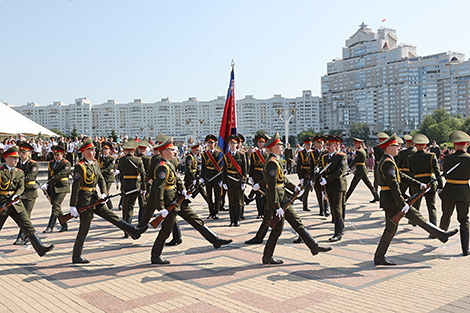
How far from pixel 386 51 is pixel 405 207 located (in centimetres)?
17726

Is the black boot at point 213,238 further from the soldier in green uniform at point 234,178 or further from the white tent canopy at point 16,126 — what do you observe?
the white tent canopy at point 16,126

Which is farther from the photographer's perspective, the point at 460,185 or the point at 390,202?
the point at 460,185

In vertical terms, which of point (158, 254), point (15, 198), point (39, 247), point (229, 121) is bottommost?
point (158, 254)

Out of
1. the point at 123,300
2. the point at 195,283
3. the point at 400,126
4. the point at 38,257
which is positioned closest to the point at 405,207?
the point at 195,283

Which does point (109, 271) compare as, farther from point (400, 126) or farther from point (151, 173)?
point (400, 126)

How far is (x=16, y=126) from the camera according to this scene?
1727 inches

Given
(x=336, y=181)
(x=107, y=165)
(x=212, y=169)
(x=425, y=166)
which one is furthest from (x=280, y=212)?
(x=107, y=165)

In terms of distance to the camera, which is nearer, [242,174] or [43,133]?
[242,174]

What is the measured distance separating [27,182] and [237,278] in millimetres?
5151

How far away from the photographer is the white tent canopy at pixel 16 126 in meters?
42.3

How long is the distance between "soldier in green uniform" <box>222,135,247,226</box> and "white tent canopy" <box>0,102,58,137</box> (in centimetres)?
3559

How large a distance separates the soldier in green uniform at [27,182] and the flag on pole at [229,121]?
4419 mm

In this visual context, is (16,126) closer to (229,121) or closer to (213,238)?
(229,121)

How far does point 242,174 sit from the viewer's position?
36.3 feet
